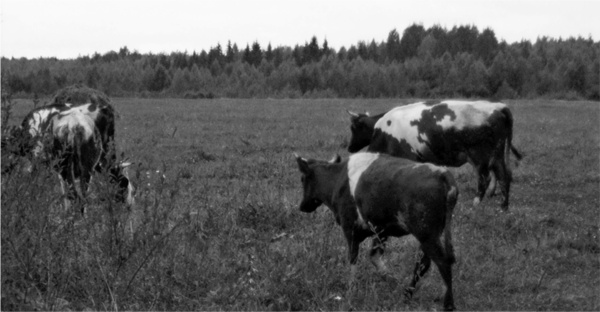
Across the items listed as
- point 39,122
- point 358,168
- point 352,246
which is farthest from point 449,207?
point 39,122

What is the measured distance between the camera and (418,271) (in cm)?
667

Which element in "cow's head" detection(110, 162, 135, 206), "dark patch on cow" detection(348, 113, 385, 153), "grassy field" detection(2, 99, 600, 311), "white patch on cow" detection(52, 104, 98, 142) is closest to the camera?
"grassy field" detection(2, 99, 600, 311)

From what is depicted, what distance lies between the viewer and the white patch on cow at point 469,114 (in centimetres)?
1106

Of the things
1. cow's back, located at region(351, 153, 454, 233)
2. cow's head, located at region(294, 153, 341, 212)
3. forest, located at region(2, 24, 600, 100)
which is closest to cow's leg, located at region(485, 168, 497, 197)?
cow's head, located at region(294, 153, 341, 212)

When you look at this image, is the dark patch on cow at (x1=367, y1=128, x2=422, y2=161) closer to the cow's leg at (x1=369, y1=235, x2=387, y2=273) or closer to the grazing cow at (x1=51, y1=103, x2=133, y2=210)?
the grazing cow at (x1=51, y1=103, x2=133, y2=210)

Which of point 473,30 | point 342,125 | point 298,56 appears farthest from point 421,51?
point 342,125

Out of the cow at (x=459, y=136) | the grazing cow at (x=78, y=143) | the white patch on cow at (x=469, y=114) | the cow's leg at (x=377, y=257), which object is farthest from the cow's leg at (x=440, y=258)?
the white patch on cow at (x=469, y=114)

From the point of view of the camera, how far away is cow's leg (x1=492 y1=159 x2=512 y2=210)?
429 inches

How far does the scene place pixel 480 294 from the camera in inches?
270

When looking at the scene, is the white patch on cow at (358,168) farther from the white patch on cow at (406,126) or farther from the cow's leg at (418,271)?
the white patch on cow at (406,126)

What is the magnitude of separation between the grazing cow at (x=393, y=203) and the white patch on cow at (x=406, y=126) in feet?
12.7

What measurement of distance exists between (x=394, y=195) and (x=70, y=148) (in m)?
5.23

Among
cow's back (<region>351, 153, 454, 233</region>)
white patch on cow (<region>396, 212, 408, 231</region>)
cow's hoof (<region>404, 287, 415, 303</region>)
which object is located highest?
cow's back (<region>351, 153, 454, 233</region>)

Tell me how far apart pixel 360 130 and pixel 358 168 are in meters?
5.43
